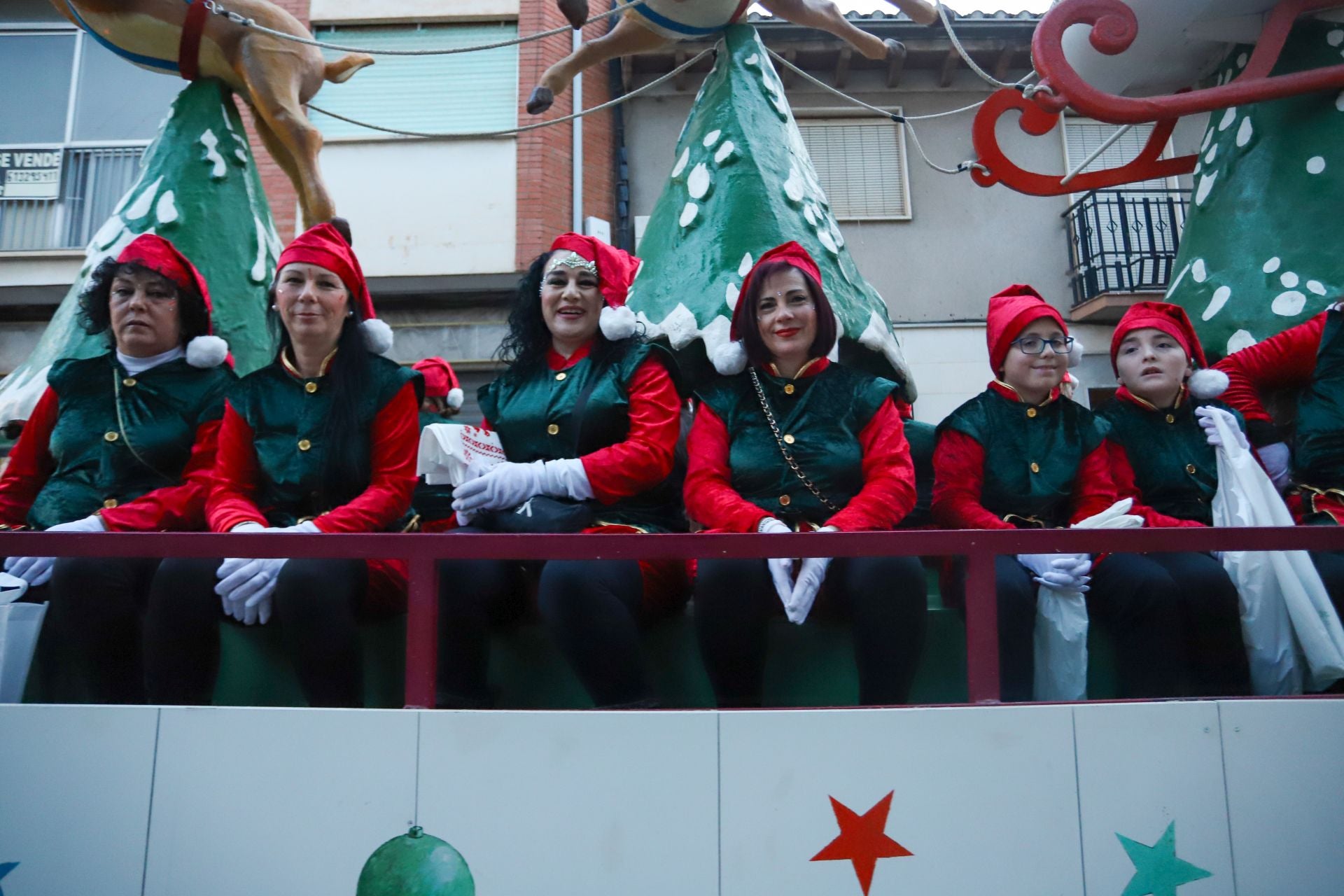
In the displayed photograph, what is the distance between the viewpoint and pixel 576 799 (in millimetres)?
1870

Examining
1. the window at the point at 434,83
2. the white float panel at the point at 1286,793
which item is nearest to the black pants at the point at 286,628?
the white float panel at the point at 1286,793

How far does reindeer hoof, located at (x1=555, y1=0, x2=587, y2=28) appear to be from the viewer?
11.0 ft

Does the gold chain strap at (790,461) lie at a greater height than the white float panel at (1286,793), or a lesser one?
greater

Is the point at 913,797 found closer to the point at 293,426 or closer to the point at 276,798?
the point at 276,798

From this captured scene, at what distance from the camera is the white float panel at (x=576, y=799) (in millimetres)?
1845

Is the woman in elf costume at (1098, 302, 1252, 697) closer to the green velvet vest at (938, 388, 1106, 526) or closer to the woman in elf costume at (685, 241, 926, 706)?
the green velvet vest at (938, 388, 1106, 526)

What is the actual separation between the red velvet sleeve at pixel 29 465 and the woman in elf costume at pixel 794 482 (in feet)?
5.91

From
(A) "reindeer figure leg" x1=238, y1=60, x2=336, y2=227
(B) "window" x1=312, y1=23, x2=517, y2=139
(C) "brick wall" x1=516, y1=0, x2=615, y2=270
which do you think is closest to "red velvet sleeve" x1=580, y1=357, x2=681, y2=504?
(A) "reindeer figure leg" x1=238, y1=60, x2=336, y2=227

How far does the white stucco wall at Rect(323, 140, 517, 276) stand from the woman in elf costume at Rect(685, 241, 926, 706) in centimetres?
521

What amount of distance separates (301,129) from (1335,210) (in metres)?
3.68

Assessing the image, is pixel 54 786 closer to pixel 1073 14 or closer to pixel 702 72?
pixel 1073 14

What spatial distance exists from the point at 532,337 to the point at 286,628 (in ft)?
3.34

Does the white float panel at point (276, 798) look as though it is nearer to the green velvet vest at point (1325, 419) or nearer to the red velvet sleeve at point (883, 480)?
the red velvet sleeve at point (883, 480)

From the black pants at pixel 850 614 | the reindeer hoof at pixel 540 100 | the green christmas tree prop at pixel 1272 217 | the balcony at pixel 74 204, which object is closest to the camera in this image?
the black pants at pixel 850 614
